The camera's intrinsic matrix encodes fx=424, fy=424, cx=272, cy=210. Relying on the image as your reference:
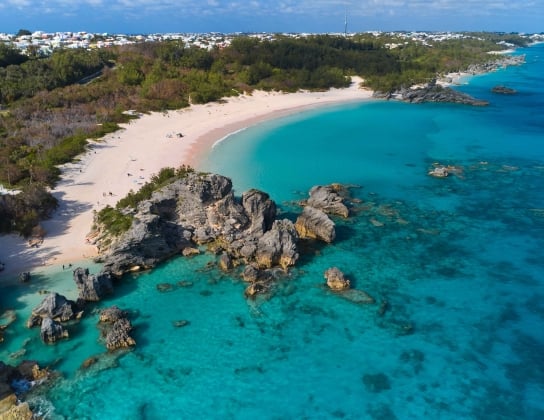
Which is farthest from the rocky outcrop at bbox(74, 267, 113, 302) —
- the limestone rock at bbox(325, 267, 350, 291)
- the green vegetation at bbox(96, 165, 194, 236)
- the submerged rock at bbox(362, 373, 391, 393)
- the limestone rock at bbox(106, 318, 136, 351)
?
the submerged rock at bbox(362, 373, 391, 393)

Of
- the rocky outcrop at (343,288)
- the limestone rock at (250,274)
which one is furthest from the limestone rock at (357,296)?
→ the limestone rock at (250,274)

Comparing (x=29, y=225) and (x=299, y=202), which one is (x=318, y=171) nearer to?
(x=299, y=202)

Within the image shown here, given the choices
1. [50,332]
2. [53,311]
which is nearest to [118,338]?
[50,332]

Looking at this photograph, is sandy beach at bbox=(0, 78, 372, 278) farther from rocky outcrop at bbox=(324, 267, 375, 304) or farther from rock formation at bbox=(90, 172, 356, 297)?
rocky outcrop at bbox=(324, 267, 375, 304)

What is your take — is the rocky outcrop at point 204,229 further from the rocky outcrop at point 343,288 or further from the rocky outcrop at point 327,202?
the rocky outcrop at point 327,202

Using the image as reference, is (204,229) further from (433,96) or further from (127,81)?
(433,96)

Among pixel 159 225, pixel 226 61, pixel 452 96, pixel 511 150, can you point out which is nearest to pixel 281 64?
pixel 226 61
